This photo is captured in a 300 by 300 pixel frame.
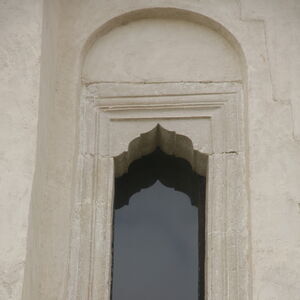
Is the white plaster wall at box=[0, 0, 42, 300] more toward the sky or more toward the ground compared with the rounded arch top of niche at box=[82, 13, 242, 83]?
more toward the ground

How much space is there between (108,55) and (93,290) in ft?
4.69

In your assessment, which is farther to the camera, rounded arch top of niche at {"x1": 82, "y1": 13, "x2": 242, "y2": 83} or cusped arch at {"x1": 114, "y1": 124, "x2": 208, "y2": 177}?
rounded arch top of niche at {"x1": 82, "y1": 13, "x2": 242, "y2": 83}

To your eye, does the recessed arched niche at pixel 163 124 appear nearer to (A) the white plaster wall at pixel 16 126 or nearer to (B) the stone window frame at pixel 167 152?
(B) the stone window frame at pixel 167 152

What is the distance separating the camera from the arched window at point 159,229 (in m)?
6.60

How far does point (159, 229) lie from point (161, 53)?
39.7 inches

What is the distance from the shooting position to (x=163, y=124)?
6648 mm

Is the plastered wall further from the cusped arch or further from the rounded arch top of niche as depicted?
the cusped arch

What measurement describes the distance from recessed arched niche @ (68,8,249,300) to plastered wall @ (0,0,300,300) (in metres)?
0.09

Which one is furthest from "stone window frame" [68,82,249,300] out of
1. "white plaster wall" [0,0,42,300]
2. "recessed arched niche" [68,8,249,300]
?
"white plaster wall" [0,0,42,300]

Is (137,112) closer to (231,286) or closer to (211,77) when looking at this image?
(211,77)

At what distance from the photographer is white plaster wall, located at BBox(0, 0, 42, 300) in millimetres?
5777

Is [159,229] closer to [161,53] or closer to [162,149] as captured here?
[162,149]

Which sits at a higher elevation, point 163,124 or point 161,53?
point 161,53

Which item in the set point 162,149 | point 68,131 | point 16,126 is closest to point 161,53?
point 162,149
